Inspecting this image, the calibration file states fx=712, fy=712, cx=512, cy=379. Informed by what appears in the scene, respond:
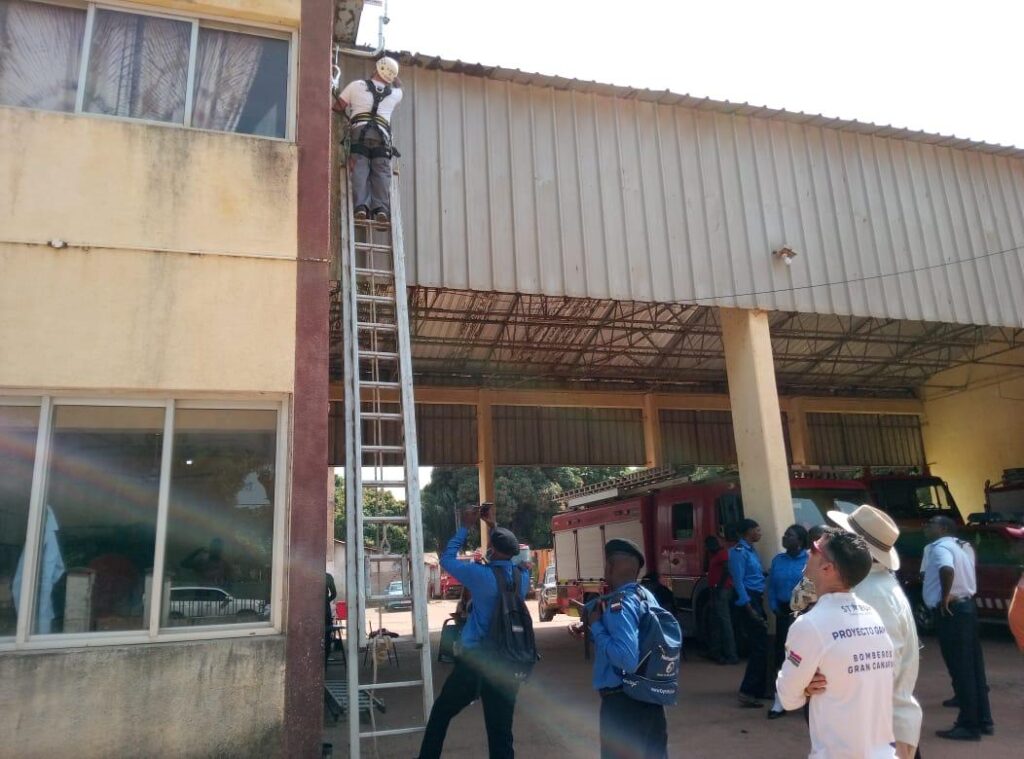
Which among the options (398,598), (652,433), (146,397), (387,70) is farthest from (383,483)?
(652,433)

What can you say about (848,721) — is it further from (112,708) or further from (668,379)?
(668,379)

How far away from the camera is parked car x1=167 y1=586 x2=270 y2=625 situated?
5.17 meters

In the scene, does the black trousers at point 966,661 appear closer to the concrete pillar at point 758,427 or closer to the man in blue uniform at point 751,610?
the man in blue uniform at point 751,610

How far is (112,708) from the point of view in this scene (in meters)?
4.78

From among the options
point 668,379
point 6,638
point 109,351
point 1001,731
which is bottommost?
point 1001,731

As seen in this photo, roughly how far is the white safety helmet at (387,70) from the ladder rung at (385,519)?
4.42 m

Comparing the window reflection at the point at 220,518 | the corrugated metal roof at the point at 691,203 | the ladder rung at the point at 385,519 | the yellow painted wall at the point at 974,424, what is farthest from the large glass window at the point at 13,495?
the yellow painted wall at the point at 974,424

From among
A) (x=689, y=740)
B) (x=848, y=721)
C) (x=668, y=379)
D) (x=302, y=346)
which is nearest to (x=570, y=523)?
(x=668, y=379)

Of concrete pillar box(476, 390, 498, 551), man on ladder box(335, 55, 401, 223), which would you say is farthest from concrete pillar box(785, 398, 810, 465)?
man on ladder box(335, 55, 401, 223)

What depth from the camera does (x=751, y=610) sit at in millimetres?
6969

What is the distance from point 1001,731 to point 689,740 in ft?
8.39

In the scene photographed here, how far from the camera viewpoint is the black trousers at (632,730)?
3408 millimetres

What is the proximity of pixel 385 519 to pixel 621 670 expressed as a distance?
247cm

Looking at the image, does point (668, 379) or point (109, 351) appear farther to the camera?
point (668, 379)
